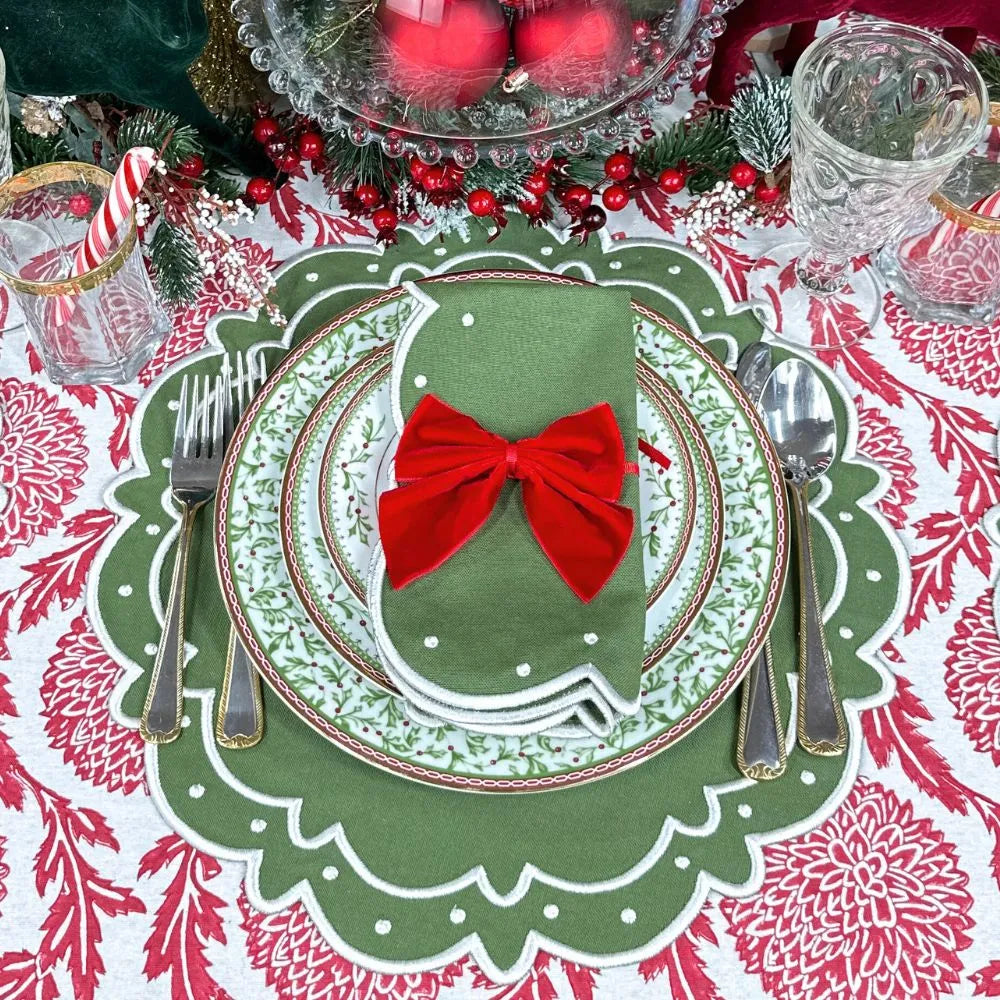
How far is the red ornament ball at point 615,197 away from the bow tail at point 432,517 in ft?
1.04

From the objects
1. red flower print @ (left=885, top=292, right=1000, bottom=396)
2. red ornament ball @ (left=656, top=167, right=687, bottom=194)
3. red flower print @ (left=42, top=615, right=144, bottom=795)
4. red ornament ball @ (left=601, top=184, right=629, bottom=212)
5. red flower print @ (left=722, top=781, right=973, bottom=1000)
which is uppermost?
red ornament ball @ (left=656, top=167, right=687, bottom=194)

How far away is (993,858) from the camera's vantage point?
59 cm

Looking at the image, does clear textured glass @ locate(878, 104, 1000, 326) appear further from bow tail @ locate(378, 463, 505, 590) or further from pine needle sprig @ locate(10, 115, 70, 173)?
pine needle sprig @ locate(10, 115, 70, 173)

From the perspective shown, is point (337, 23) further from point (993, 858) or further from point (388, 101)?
point (993, 858)

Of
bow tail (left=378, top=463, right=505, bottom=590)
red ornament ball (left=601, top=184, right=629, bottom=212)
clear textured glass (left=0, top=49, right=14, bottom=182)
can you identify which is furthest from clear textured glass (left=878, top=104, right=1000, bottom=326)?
clear textured glass (left=0, top=49, right=14, bottom=182)

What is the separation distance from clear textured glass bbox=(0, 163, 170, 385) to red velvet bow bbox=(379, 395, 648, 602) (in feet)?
0.92

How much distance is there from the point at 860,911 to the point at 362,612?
360mm

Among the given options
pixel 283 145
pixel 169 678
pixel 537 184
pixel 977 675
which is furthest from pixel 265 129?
pixel 977 675

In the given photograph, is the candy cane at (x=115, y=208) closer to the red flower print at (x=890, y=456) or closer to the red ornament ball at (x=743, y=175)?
the red ornament ball at (x=743, y=175)

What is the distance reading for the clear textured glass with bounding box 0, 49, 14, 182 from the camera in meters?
0.61

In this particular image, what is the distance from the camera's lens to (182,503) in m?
0.66

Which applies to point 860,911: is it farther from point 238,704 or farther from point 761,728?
point 238,704

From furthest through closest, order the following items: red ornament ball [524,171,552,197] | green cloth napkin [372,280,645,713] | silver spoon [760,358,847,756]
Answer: red ornament ball [524,171,552,197] → silver spoon [760,358,847,756] → green cloth napkin [372,280,645,713]

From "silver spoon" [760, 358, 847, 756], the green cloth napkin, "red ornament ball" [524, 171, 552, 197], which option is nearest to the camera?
the green cloth napkin
